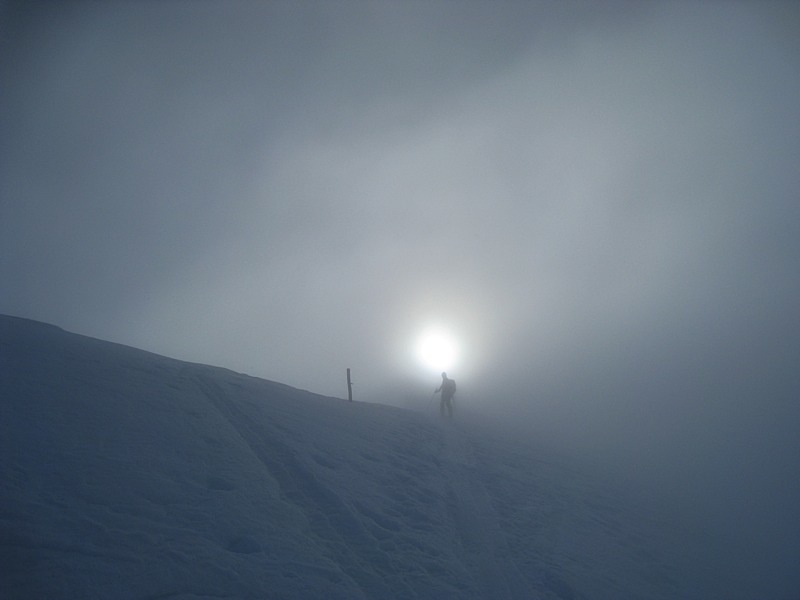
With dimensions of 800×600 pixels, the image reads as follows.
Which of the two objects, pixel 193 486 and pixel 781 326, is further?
pixel 781 326

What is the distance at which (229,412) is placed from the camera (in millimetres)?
12211

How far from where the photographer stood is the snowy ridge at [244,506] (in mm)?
6078

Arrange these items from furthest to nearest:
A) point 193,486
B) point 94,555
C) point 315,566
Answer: point 193,486, point 315,566, point 94,555

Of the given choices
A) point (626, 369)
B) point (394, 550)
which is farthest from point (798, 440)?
point (394, 550)

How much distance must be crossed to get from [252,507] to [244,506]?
0.14 m

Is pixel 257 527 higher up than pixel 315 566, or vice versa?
pixel 257 527

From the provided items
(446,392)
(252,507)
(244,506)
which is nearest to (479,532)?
(252,507)

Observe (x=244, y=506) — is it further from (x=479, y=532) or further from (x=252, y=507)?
(x=479, y=532)

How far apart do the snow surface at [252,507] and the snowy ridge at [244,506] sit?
0.04 metres

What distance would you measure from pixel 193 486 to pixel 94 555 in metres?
2.28

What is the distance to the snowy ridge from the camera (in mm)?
6078

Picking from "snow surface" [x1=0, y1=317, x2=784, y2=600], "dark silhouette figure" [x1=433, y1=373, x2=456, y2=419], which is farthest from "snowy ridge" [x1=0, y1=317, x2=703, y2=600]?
"dark silhouette figure" [x1=433, y1=373, x2=456, y2=419]

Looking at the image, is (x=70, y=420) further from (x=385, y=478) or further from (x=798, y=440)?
(x=798, y=440)

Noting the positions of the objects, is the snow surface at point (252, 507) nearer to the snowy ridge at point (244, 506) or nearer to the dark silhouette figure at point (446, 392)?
the snowy ridge at point (244, 506)
